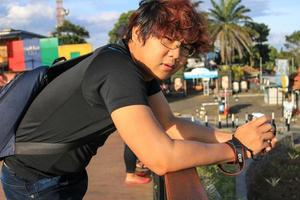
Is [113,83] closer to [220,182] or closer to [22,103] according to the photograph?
[22,103]

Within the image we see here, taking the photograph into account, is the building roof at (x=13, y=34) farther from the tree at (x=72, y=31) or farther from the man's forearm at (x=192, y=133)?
the man's forearm at (x=192, y=133)

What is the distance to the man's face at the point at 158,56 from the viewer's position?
2008 millimetres

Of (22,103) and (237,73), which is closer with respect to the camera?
(22,103)

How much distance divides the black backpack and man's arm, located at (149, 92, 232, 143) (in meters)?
0.53

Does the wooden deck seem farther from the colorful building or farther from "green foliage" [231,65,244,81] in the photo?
"green foliage" [231,65,244,81]

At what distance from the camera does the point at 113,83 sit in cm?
182

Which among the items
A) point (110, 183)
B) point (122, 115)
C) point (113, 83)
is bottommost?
point (110, 183)

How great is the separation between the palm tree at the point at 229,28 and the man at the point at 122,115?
179 feet

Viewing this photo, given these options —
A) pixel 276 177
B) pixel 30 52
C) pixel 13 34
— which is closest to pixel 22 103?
pixel 276 177

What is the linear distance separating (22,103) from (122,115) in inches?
19.4

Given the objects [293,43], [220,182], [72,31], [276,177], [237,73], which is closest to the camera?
[220,182]

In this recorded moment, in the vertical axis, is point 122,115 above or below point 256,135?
above

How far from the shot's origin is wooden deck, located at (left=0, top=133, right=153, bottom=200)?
6641 mm

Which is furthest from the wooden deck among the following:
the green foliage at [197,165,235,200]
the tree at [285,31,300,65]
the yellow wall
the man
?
the tree at [285,31,300,65]
